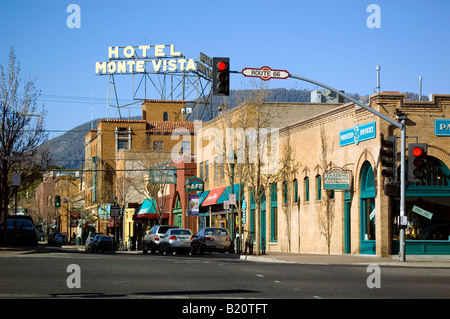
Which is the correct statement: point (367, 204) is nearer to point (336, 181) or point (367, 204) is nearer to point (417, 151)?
point (336, 181)

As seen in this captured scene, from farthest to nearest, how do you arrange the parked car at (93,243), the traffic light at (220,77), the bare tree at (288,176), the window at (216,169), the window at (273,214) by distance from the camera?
the window at (216,169) → the parked car at (93,243) → the window at (273,214) → the bare tree at (288,176) → the traffic light at (220,77)

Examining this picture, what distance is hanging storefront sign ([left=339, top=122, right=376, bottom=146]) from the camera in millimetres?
34156

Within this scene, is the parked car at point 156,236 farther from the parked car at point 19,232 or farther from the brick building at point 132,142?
the brick building at point 132,142

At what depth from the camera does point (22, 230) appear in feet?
142

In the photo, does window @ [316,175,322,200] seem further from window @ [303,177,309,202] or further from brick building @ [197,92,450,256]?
window @ [303,177,309,202]

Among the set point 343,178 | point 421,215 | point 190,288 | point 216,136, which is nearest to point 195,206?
point 216,136

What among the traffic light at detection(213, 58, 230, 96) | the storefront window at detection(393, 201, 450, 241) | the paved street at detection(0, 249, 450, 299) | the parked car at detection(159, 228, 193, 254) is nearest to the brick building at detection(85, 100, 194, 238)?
the parked car at detection(159, 228, 193, 254)

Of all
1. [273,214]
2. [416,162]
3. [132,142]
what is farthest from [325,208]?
[132,142]

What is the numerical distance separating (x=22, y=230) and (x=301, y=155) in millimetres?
17322

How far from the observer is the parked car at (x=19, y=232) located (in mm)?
43000

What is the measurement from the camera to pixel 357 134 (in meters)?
35.7

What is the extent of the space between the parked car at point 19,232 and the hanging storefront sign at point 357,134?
19405 millimetres

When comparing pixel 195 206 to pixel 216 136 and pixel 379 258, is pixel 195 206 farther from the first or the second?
pixel 379 258

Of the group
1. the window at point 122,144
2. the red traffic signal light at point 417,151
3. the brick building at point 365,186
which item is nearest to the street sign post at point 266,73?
the red traffic signal light at point 417,151
